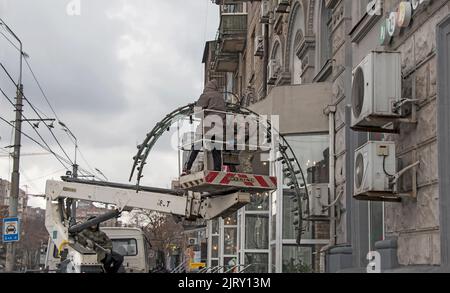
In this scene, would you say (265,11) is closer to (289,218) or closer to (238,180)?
(289,218)

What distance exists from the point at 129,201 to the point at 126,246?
5.59 meters

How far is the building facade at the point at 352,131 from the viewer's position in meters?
7.86

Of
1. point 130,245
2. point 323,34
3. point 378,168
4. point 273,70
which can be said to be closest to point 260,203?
point 130,245

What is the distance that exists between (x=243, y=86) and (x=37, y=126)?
30.0ft

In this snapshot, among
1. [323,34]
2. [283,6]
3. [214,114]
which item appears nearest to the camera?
[214,114]

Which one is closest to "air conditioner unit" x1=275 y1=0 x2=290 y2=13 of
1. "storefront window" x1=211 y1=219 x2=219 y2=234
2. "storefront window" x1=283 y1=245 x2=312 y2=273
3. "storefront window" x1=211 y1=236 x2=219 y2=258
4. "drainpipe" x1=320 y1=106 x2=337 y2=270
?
"drainpipe" x1=320 y1=106 x2=337 y2=270

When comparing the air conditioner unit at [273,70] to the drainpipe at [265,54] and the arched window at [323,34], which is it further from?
the arched window at [323,34]

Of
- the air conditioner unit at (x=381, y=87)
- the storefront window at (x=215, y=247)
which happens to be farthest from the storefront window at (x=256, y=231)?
the air conditioner unit at (x=381, y=87)

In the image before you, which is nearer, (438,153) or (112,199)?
(438,153)

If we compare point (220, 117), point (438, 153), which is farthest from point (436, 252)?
point (220, 117)

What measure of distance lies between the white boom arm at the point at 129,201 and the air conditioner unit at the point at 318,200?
7.02ft

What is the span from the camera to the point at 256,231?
1593cm

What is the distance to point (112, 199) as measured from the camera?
12008 mm
